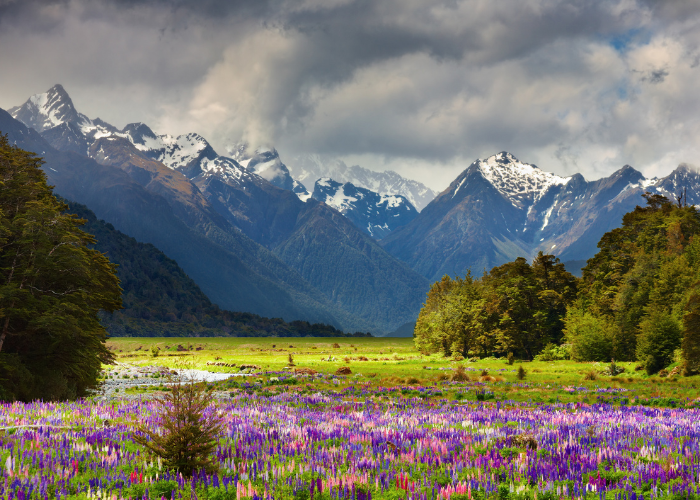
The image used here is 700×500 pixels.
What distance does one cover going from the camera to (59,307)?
23172 mm

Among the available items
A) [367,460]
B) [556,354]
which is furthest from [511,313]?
[367,460]

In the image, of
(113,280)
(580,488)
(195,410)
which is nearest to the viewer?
(580,488)

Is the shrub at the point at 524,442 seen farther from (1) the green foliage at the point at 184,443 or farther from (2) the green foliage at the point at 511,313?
(2) the green foliage at the point at 511,313

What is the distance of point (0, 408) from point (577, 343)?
6799 cm

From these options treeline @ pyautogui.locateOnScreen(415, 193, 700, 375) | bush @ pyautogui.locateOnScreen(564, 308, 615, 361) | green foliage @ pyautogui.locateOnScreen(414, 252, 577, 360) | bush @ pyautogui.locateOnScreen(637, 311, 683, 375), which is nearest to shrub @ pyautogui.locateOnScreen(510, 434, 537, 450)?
bush @ pyautogui.locateOnScreen(637, 311, 683, 375)

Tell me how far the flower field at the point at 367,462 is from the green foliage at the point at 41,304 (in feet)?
37.2

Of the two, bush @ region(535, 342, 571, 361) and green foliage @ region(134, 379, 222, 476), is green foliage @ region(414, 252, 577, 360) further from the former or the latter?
green foliage @ region(134, 379, 222, 476)

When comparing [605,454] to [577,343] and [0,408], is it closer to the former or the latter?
[0,408]

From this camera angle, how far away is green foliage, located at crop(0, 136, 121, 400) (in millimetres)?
22516

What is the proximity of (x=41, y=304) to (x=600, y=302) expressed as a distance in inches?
3010

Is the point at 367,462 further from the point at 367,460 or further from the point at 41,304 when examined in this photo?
the point at 41,304

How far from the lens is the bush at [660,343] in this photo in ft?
163

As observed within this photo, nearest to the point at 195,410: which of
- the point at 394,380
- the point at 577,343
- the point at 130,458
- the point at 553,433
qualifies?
the point at 130,458

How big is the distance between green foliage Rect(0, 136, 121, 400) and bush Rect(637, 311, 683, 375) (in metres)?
53.3
